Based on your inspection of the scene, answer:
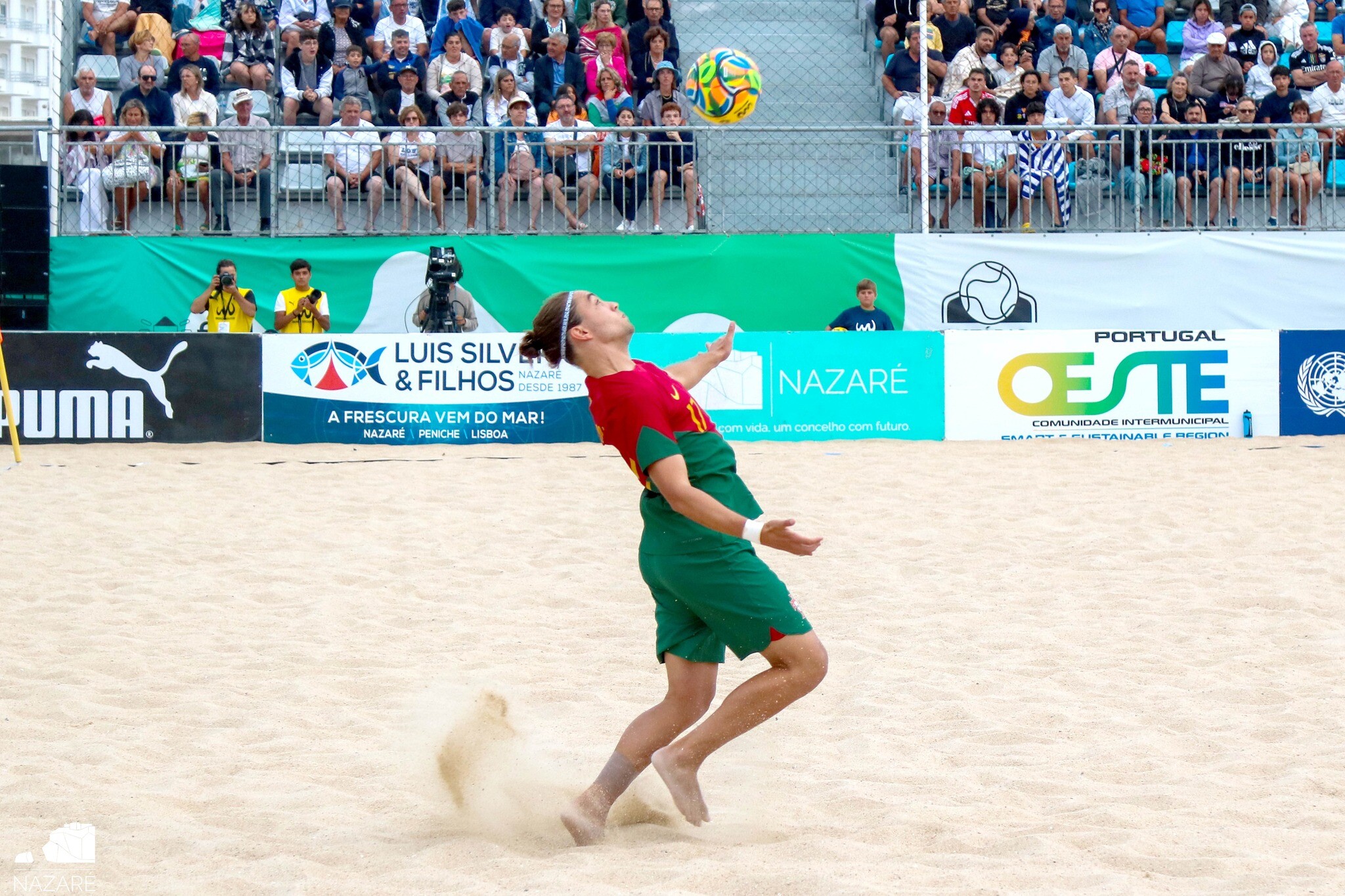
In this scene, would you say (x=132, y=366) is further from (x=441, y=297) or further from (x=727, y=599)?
(x=727, y=599)

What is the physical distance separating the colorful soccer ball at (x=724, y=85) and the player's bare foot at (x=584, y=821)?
34.0 feet

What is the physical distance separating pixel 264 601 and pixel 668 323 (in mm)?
7480

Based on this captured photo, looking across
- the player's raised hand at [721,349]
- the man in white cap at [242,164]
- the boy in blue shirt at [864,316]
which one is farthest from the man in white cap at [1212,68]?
the player's raised hand at [721,349]

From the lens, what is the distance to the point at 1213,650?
6.36 m

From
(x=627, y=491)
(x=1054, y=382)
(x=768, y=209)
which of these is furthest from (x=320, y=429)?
(x=1054, y=382)

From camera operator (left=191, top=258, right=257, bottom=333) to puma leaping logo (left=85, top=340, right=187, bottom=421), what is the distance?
1073 millimetres

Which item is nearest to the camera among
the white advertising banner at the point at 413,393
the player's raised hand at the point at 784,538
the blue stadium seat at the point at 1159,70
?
the player's raised hand at the point at 784,538

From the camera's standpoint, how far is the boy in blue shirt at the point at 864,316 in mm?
13344

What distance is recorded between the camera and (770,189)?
14.9 meters

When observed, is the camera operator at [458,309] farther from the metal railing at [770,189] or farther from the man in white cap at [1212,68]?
the man in white cap at [1212,68]

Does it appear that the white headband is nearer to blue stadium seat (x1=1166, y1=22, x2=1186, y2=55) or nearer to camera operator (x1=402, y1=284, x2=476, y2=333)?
camera operator (x1=402, y1=284, x2=476, y2=333)

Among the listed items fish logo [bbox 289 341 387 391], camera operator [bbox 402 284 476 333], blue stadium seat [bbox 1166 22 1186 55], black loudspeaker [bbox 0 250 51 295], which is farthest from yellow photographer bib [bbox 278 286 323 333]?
blue stadium seat [bbox 1166 22 1186 55]

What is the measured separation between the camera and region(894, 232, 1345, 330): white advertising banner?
1440cm

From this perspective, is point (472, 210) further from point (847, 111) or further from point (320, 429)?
Result: point (847, 111)
